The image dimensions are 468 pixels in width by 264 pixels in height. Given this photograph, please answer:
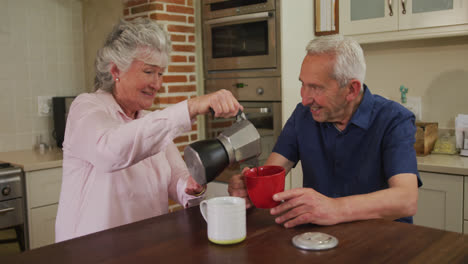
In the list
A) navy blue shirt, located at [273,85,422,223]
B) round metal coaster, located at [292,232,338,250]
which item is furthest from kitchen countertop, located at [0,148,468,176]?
round metal coaster, located at [292,232,338,250]

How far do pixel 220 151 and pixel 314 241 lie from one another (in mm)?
304

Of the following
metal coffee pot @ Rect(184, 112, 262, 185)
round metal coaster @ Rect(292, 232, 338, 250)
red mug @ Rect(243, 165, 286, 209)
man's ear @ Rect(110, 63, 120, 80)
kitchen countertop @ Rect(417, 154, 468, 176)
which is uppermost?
man's ear @ Rect(110, 63, 120, 80)

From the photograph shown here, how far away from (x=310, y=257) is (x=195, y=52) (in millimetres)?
2550

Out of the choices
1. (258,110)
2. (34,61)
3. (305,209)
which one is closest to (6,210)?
(34,61)

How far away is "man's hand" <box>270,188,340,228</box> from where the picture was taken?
116cm

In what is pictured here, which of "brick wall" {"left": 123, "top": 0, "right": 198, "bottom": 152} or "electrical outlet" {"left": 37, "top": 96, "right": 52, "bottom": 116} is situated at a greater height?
"brick wall" {"left": 123, "top": 0, "right": 198, "bottom": 152}

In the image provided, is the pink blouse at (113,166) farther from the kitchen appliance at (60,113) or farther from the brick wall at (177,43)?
the kitchen appliance at (60,113)

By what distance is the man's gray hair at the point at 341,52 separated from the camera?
5.11 feet

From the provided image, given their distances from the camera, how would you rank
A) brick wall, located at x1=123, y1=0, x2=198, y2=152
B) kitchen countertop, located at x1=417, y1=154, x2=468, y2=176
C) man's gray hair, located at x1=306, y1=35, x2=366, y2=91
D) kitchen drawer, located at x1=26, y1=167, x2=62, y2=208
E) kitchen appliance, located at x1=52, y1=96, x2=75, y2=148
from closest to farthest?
1. man's gray hair, located at x1=306, y1=35, x2=366, y2=91
2. kitchen countertop, located at x1=417, y1=154, x2=468, y2=176
3. kitchen drawer, located at x1=26, y1=167, x2=62, y2=208
4. brick wall, located at x1=123, y1=0, x2=198, y2=152
5. kitchen appliance, located at x1=52, y1=96, x2=75, y2=148

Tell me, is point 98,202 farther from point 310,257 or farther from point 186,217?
point 310,257

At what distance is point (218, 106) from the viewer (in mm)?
1173

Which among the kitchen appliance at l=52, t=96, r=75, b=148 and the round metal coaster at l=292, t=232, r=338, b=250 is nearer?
the round metal coaster at l=292, t=232, r=338, b=250

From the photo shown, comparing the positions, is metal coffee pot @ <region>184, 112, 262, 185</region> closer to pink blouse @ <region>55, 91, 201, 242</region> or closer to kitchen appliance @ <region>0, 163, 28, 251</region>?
pink blouse @ <region>55, 91, 201, 242</region>

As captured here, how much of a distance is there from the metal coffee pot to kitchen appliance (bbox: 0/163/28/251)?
1.86 m
